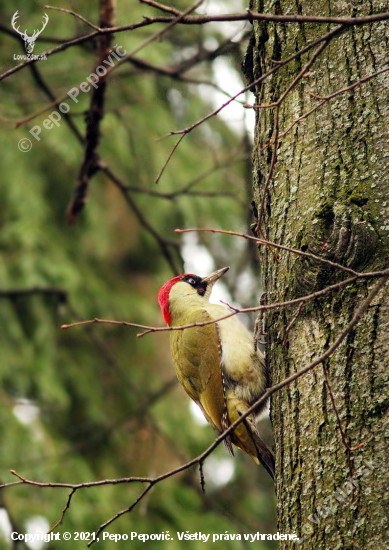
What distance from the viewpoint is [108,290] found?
23.0 feet

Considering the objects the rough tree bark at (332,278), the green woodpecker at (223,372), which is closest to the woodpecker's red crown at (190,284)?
the green woodpecker at (223,372)

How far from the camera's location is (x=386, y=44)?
7.77ft

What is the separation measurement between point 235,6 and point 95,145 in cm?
299

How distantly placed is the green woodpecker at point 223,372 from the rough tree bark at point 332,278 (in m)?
0.95

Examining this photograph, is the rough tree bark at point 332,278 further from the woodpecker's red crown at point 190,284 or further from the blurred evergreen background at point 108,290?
the blurred evergreen background at point 108,290

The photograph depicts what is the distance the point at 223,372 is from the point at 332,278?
5.48ft

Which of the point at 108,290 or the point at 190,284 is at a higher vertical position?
the point at 108,290

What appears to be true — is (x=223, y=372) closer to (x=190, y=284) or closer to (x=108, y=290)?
(x=190, y=284)

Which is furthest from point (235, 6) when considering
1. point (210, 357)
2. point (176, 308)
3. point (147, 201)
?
point (210, 357)

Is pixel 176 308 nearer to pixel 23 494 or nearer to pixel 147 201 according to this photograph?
pixel 23 494

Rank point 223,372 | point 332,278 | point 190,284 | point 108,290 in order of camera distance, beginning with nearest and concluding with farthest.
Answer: point 332,278, point 223,372, point 190,284, point 108,290

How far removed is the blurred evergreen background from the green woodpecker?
116 centimetres

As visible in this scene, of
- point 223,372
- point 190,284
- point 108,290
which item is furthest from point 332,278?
point 108,290

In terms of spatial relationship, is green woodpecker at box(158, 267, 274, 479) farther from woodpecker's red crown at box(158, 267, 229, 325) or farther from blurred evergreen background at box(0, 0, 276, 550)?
blurred evergreen background at box(0, 0, 276, 550)
